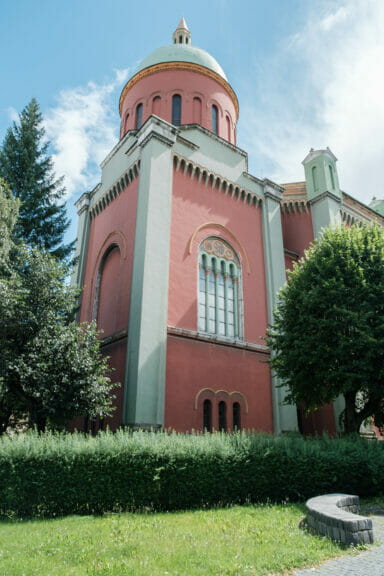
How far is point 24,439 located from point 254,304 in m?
11.9

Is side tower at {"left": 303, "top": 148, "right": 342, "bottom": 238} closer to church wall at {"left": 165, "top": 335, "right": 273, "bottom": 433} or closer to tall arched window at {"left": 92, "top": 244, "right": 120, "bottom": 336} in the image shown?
church wall at {"left": 165, "top": 335, "right": 273, "bottom": 433}

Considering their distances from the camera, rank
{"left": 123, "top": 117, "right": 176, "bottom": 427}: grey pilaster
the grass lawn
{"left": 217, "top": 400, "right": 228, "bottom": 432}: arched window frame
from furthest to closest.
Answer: {"left": 217, "top": 400, "right": 228, "bottom": 432}: arched window frame, {"left": 123, "top": 117, "right": 176, "bottom": 427}: grey pilaster, the grass lawn

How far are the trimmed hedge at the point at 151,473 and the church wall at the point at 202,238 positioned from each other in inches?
268

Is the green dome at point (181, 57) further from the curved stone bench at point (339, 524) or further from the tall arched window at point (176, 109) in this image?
the curved stone bench at point (339, 524)

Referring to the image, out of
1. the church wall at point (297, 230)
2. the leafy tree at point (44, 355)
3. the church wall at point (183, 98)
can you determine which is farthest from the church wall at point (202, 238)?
the church wall at point (183, 98)

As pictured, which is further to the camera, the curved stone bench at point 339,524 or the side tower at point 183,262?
the side tower at point 183,262

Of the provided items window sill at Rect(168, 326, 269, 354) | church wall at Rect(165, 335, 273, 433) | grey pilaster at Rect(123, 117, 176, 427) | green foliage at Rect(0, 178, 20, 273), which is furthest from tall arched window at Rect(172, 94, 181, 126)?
church wall at Rect(165, 335, 273, 433)

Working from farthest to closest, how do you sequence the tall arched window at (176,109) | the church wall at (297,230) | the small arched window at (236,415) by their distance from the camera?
the church wall at (297,230), the tall arched window at (176,109), the small arched window at (236,415)

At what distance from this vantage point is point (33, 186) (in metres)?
19.3

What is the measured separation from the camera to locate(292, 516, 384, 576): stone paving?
16.2ft

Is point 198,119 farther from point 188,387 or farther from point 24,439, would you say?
point 24,439

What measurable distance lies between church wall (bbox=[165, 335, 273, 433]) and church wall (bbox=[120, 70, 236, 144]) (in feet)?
42.2

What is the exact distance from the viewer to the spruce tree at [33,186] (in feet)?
62.3

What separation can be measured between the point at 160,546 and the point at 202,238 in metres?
13.6
